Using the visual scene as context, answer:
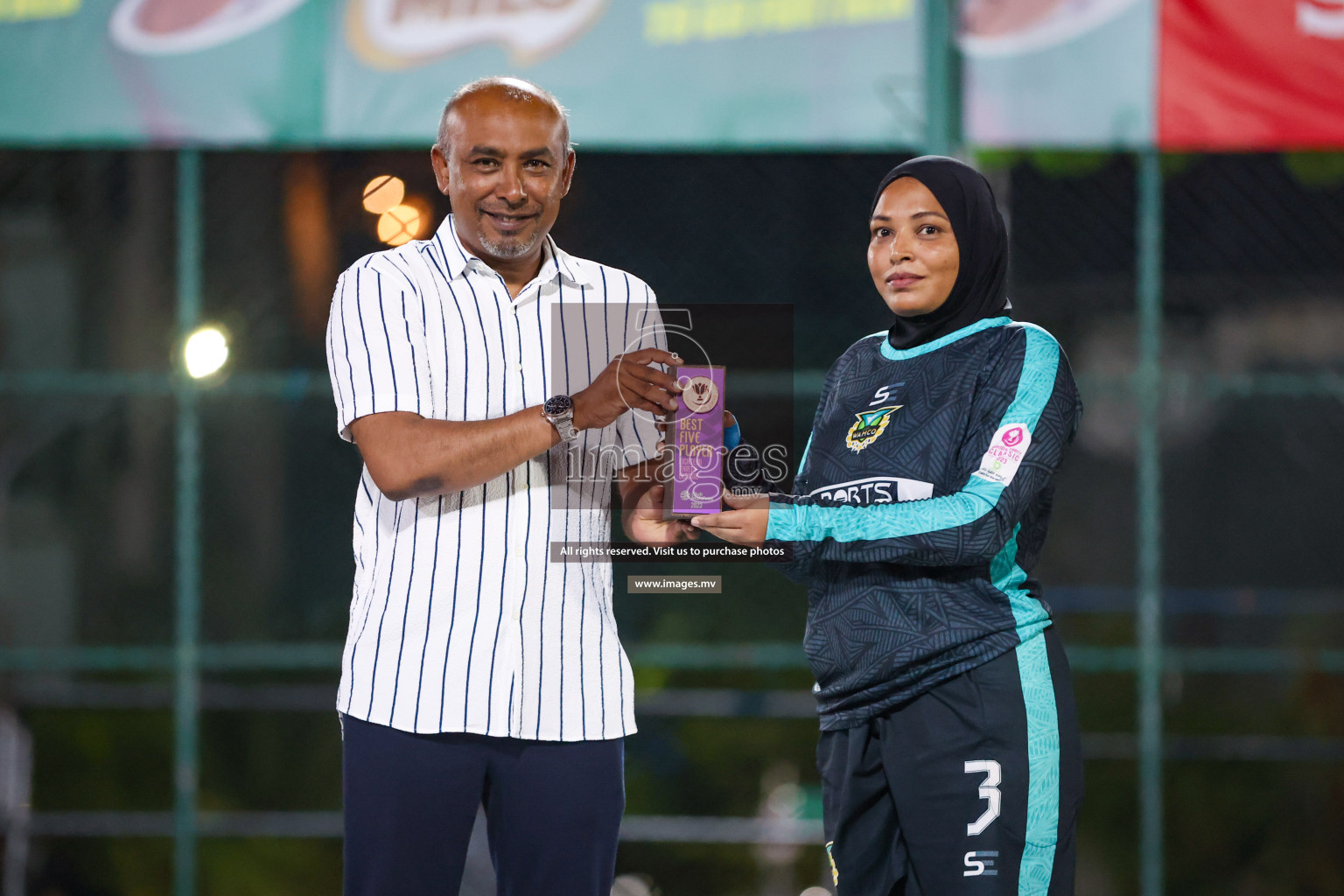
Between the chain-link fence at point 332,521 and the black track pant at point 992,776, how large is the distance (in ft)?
1.80

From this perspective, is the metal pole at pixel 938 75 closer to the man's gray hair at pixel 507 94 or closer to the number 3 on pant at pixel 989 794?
the man's gray hair at pixel 507 94

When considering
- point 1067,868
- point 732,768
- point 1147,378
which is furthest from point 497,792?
point 732,768

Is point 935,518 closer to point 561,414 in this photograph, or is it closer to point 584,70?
point 561,414

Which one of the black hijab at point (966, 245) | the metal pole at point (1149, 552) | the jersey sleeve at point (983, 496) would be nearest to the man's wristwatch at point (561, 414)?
the jersey sleeve at point (983, 496)

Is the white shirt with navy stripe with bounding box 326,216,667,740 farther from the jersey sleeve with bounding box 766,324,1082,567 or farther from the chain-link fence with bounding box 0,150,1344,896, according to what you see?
the jersey sleeve with bounding box 766,324,1082,567

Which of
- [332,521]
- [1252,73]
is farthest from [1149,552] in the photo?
[332,521]

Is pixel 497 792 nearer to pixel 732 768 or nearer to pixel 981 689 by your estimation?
pixel 981 689

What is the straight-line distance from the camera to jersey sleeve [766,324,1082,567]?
2.01m

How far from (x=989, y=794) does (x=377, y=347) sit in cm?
134

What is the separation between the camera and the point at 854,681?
2113mm

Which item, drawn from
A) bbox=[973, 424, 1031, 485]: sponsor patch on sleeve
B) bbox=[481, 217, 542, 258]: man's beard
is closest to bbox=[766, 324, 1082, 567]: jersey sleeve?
bbox=[973, 424, 1031, 485]: sponsor patch on sleeve

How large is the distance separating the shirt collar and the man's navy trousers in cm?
85

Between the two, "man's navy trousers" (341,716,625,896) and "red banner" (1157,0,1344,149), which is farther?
"red banner" (1157,0,1344,149)

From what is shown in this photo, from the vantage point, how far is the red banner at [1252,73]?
3842mm
